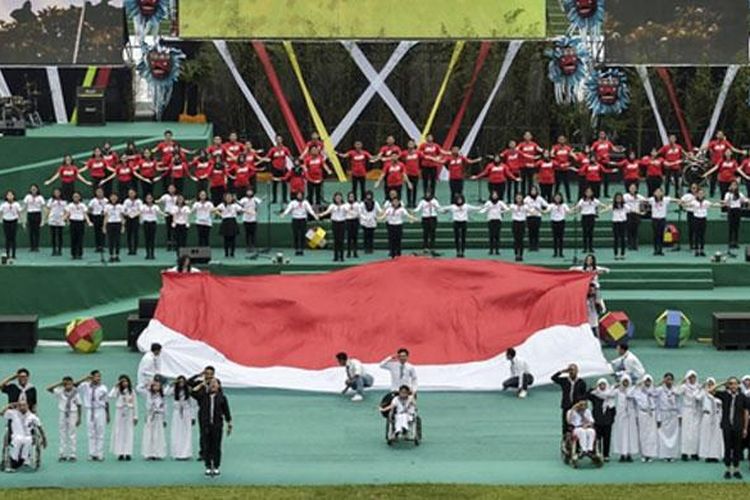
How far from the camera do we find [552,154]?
3794 cm

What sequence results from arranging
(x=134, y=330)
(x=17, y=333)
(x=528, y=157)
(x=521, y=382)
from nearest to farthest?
1. (x=521, y=382)
2. (x=17, y=333)
3. (x=134, y=330)
4. (x=528, y=157)

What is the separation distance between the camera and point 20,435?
24078 millimetres

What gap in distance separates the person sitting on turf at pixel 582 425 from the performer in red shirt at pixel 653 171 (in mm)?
14439

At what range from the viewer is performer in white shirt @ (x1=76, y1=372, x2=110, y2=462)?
24.7 meters

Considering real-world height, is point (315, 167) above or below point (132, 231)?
above

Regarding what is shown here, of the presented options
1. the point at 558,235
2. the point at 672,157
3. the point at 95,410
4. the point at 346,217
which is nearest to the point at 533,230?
the point at 558,235

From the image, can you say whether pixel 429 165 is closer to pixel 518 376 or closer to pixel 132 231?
pixel 132 231

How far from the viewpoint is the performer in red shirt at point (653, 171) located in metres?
38.3

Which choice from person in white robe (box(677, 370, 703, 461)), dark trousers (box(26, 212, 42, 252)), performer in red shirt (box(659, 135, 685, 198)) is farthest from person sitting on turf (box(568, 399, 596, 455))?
dark trousers (box(26, 212, 42, 252))

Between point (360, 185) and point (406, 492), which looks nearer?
point (406, 492)

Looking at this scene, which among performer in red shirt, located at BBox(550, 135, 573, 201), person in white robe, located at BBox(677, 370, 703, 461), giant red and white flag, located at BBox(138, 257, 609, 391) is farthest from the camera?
performer in red shirt, located at BBox(550, 135, 573, 201)

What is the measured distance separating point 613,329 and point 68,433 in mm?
10933

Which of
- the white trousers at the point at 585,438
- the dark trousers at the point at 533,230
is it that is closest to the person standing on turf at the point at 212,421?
the white trousers at the point at 585,438

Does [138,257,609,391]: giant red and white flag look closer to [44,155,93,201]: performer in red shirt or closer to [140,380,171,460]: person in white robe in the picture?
[140,380,171,460]: person in white robe
